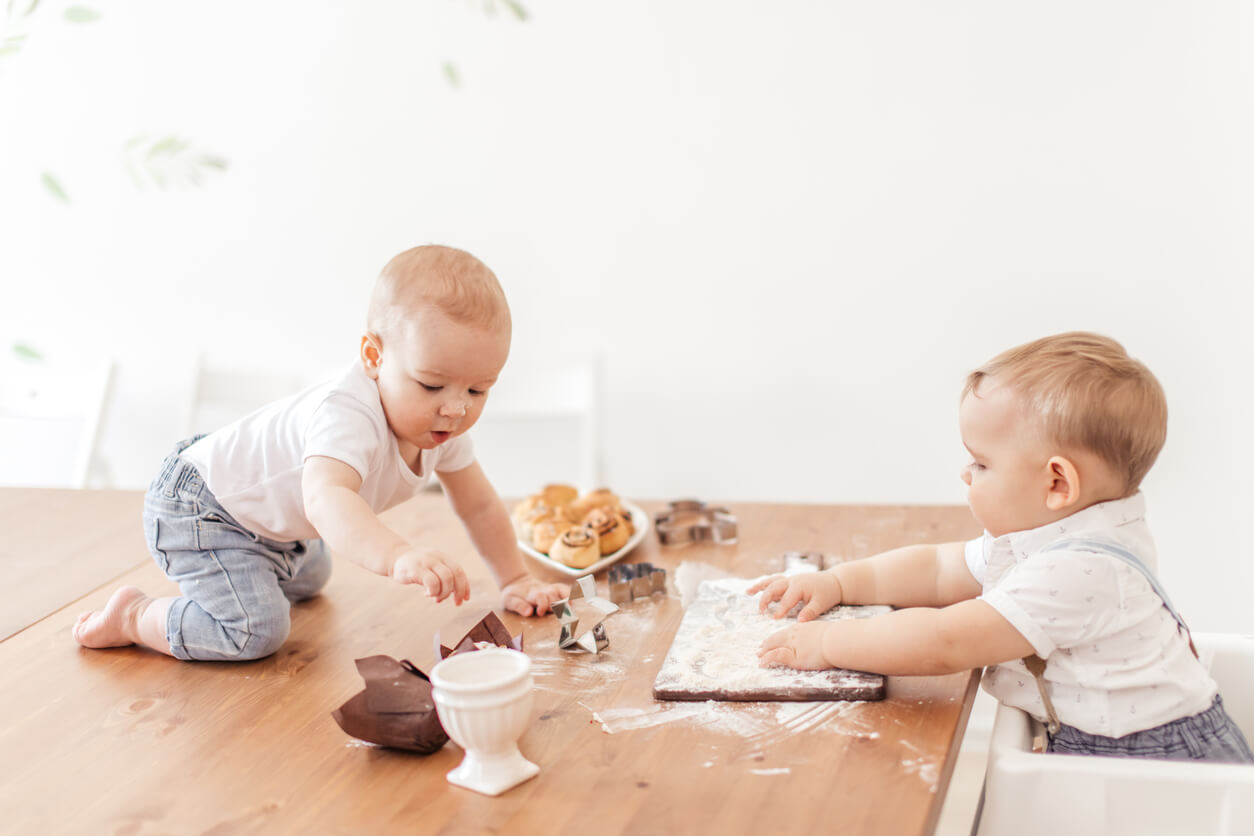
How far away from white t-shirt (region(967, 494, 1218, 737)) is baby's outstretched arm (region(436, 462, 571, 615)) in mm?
546

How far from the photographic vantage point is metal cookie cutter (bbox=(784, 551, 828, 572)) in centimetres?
131

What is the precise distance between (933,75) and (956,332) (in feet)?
1.86

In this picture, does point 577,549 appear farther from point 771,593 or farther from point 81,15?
point 81,15

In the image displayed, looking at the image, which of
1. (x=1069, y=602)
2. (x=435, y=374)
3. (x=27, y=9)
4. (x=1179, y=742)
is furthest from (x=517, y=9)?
(x=1179, y=742)

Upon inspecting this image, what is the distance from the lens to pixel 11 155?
9.13 feet

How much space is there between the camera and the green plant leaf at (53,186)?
2.78m

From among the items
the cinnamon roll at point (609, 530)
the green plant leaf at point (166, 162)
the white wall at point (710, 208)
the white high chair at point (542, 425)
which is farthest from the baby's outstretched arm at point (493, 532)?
the green plant leaf at point (166, 162)

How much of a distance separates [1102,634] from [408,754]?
63 cm

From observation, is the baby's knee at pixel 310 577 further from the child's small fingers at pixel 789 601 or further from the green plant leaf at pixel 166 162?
the green plant leaf at pixel 166 162

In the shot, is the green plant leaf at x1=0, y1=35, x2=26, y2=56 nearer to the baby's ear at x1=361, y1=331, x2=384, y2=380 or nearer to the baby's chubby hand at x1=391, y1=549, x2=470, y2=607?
the baby's ear at x1=361, y1=331, x2=384, y2=380

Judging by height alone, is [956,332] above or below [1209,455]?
above

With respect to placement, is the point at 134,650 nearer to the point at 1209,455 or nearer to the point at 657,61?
the point at 657,61

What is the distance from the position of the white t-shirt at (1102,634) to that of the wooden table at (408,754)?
91 mm

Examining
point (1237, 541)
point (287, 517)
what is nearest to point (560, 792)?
point (287, 517)
